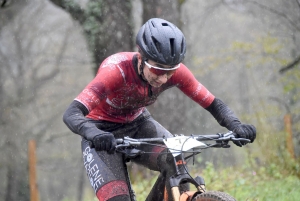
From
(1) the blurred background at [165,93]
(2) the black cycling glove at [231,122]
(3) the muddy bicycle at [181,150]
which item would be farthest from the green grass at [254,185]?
(3) the muddy bicycle at [181,150]

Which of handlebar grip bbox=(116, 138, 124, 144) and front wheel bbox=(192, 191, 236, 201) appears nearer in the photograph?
front wheel bbox=(192, 191, 236, 201)

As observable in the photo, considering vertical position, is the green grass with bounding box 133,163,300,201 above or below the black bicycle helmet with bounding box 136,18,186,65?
below

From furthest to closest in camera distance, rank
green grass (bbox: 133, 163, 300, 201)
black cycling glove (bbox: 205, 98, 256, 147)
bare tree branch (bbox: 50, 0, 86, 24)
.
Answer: bare tree branch (bbox: 50, 0, 86, 24) → green grass (bbox: 133, 163, 300, 201) → black cycling glove (bbox: 205, 98, 256, 147)

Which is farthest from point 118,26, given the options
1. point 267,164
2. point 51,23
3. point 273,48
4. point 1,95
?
point 51,23

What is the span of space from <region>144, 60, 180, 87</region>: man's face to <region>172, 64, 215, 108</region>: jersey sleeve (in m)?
0.46

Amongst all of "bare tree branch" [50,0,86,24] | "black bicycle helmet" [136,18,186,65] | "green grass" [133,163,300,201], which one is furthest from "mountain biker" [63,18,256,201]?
"bare tree branch" [50,0,86,24]

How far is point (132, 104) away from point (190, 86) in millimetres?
533

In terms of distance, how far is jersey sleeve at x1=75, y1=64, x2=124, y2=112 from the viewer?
4.08m

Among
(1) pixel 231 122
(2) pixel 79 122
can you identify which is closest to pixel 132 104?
(2) pixel 79 122

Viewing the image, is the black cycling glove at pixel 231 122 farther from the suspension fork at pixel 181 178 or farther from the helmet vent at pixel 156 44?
the helmet vent at pixel 156 44

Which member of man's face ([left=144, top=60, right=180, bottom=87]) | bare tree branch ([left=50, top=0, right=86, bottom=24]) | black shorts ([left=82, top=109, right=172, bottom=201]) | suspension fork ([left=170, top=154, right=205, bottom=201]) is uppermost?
man's face ([left=144, top=60, right=180, bottom=87])

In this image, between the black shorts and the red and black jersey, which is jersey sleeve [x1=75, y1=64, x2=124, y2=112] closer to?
the red and black jersey

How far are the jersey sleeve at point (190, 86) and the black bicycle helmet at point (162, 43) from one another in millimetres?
423

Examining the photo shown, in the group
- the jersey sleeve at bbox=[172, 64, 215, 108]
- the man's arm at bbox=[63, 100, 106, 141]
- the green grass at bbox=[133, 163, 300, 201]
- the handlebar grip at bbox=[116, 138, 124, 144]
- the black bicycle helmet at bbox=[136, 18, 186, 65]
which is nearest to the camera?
the handlebar grip at bbox=[116, 138, 124, 144]
